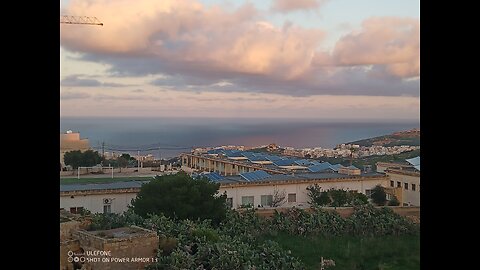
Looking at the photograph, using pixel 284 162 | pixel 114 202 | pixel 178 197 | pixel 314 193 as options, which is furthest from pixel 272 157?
pixel 114 202

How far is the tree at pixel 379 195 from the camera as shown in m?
2.22

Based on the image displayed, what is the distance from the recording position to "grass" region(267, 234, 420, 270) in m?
2.11

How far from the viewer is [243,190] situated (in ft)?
7.38

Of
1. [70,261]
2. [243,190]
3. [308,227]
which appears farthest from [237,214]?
[70,261]

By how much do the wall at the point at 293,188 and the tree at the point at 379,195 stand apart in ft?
0.07

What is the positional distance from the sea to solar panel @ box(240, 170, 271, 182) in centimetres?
29

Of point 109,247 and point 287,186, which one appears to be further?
point 287,186

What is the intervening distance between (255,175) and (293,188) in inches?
9.2

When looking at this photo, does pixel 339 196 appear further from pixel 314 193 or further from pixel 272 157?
pixel 272 157

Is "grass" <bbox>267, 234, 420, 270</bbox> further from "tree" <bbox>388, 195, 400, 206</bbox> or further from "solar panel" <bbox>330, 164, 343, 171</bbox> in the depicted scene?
"solar panel" <bbox>330, 164, 343, 171</bbox>

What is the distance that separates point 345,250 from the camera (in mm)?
2184

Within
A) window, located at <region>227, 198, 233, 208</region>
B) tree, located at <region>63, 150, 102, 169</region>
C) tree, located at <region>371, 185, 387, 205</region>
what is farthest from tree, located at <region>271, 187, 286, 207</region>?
tree, located at <region>63, 150, 102, 169</region>
